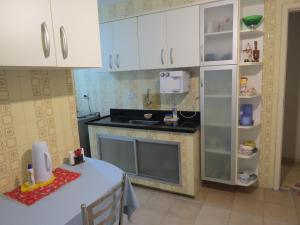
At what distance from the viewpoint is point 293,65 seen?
3223 mm

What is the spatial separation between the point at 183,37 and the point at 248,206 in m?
1.90

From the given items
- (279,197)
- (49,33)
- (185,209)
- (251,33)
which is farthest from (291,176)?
(49,33)

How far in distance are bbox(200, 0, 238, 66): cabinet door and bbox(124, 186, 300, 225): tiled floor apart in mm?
1474

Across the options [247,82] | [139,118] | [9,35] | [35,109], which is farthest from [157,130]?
[9,35]

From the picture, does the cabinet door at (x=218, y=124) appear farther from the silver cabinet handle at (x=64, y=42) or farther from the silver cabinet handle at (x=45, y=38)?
the silver cabinet handle at (x=45, y=38)

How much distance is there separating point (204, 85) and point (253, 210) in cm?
137

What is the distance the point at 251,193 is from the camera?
255 centimetres

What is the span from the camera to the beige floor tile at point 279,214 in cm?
207

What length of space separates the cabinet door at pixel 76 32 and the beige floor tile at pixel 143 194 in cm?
171

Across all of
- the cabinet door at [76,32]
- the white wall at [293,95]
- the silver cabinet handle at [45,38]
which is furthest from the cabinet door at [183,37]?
the white wall at [293,95]

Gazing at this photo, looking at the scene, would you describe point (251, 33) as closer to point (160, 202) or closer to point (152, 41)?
point (152, 41)

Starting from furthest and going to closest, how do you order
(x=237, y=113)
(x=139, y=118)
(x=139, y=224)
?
(x=139, y=118), (x=237, y=113), (x=139, y=224)

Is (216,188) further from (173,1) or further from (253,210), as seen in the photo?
(173,1)

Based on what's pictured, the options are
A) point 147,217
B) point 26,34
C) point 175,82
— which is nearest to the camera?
point 26,34
